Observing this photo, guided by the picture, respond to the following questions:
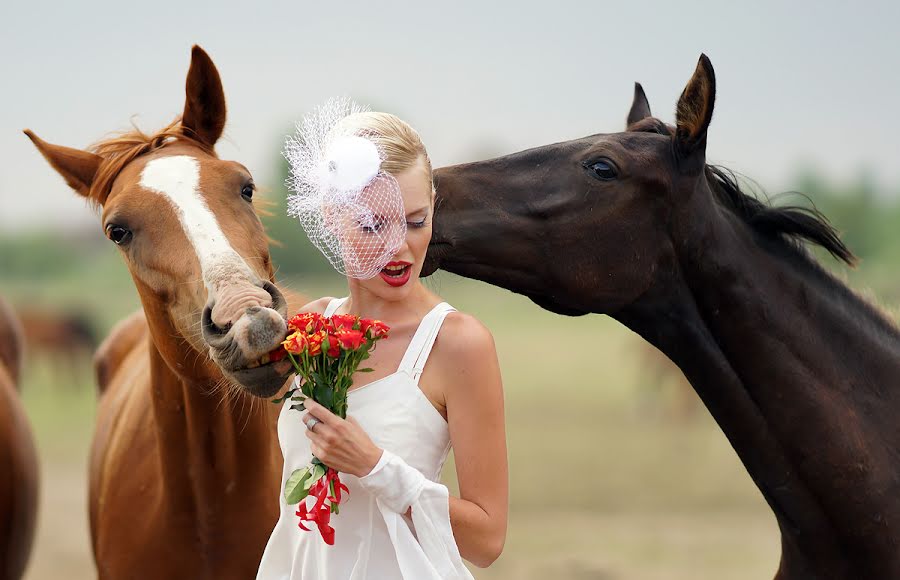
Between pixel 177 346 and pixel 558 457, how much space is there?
1062cm

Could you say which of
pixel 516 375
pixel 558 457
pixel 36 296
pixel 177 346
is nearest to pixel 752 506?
pixel 558 457

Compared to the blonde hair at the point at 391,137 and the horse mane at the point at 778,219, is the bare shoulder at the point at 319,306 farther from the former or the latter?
the horse mane at the point at 778,219

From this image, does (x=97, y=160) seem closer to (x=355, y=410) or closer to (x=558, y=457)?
(x=355, y=410)

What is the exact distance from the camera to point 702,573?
27.1 ft

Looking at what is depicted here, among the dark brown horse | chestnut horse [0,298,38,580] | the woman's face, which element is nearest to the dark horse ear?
the woman's face

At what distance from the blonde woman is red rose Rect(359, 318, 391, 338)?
0.12 meters

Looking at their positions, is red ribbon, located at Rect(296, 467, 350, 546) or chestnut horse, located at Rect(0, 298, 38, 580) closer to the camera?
red ribbon, located at Rect(296, 467, 350, 546)

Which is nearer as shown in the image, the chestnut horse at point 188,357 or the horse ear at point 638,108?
the chestnut horse at point 188,357

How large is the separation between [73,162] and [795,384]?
2.55 meters

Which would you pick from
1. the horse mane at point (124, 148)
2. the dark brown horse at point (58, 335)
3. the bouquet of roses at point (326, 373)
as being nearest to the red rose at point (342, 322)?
the bouquet of roses at point (326, 373)

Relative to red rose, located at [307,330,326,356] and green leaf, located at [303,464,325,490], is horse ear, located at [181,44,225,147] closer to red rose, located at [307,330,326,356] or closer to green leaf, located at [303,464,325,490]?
red rose, located at [307,330,326,356]

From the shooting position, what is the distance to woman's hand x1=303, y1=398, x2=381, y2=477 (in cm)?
211

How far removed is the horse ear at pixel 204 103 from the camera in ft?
11.2

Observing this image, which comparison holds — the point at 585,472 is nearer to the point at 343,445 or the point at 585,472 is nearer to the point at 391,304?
the point at 391,304
